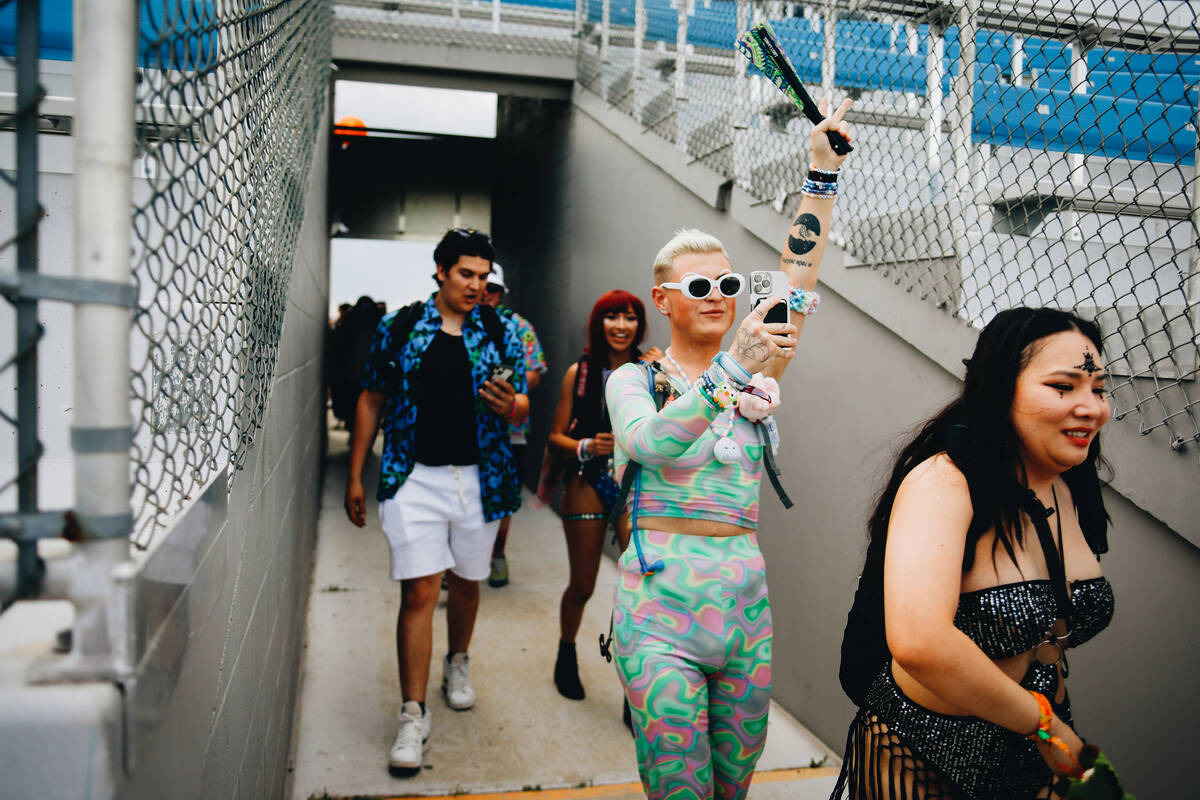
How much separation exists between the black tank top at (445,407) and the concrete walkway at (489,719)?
1159mm

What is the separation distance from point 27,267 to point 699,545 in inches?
60.3

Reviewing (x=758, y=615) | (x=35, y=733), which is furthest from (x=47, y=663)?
(x=758, y=615)

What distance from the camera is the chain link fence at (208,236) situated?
95 cm

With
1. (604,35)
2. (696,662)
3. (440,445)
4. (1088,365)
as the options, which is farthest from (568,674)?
(604,35)

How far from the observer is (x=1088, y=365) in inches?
59.1

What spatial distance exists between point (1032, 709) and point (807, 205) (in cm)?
124

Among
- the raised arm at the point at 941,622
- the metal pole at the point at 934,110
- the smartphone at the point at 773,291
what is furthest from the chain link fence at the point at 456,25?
the raised arm at the point at 941,622

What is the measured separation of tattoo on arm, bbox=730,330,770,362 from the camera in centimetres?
164

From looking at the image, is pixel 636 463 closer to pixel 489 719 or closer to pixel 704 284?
pixel 704 284

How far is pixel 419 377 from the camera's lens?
318 cm

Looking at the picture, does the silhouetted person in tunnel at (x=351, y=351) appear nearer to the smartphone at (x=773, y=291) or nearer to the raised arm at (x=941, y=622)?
the smartphone at (x=773, y=291)

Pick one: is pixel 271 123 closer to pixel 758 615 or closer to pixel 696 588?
pixel 696 588

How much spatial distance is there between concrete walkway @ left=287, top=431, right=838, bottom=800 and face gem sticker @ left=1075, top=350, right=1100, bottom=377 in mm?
2043

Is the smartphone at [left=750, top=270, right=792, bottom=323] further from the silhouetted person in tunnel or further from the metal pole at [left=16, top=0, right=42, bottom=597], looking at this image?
the silhouetted person in tunnel
